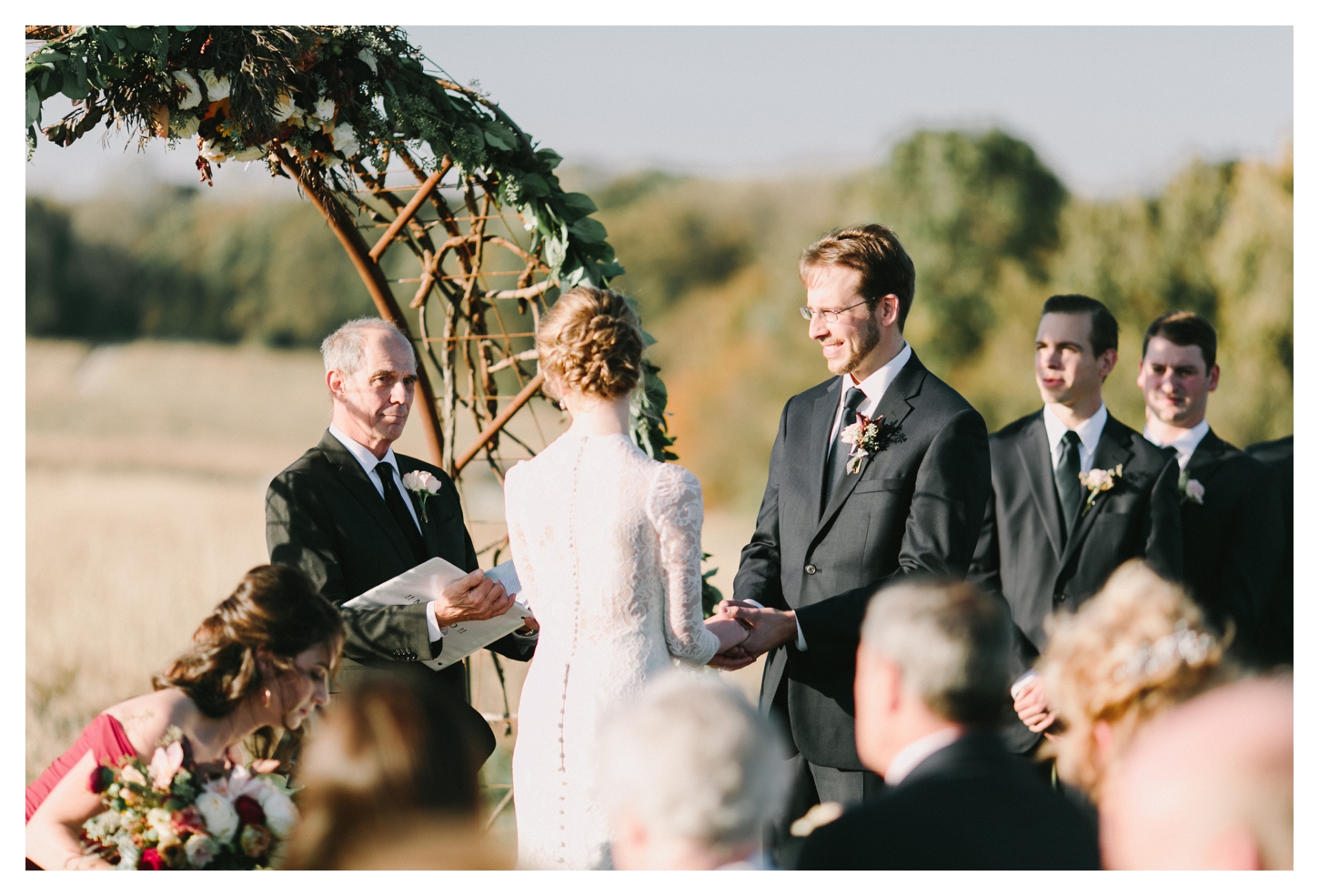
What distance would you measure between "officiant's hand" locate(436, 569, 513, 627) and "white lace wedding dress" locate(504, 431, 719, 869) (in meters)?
0.54

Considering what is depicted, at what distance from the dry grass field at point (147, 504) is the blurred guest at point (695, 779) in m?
3.92

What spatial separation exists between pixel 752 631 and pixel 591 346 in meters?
1.00

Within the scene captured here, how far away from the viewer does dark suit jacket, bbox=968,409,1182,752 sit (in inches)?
175

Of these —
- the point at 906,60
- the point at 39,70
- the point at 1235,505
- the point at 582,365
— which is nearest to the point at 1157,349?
the point at 1235,505

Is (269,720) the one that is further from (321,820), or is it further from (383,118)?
(383,118)

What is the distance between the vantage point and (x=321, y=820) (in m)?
2.11

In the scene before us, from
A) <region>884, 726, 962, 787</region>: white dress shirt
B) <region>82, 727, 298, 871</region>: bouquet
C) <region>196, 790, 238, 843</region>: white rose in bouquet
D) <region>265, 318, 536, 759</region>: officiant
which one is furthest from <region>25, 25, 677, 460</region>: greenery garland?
<region>884, 726, 962, 787</region>: white dress shirt

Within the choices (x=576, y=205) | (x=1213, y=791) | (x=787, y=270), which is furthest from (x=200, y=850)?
(x=787, y=270)

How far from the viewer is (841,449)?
11.9 feet

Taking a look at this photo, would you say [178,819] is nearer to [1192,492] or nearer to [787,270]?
[1192,492]

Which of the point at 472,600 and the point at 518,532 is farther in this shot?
the point at 472,600

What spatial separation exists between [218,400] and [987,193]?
1904 cm

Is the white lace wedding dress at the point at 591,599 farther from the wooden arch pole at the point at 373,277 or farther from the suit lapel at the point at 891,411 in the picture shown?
the wooden arch pole at the point at 373,277

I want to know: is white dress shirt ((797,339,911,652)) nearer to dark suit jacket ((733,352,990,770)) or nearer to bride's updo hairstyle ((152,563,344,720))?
dark suit jacket ((733,352,990,770))
